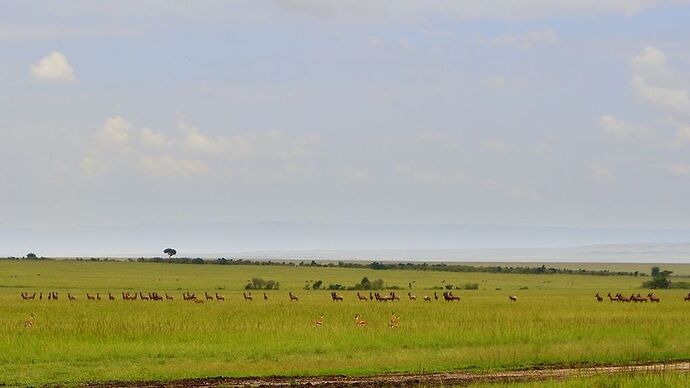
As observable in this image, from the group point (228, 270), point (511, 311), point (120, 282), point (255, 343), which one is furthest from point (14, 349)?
point (228, 270)

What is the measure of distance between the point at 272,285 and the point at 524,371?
71587mm

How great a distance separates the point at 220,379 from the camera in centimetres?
2550

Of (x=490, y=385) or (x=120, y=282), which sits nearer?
(x=490, y=385)

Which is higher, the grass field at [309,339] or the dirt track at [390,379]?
the grass field at [309,339]

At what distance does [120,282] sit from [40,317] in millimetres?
58394

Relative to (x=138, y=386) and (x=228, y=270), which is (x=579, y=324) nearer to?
(x=138, y=386)

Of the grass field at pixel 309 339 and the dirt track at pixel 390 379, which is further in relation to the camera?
the grass field at pixel 309 339

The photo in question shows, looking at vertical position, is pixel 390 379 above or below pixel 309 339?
below

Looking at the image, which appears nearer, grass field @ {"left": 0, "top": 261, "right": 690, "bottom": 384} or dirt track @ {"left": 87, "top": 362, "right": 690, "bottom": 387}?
dirt track @ {"left": 87, "top": 362, "right": 690, "bottom": 387}

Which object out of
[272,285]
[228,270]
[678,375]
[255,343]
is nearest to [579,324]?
[255,343]

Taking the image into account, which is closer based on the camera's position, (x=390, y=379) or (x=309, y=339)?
(x=390, y=379)

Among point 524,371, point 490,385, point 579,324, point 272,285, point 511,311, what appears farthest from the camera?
point 272,285

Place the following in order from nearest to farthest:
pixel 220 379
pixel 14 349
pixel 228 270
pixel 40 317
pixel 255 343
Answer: pixel 220 379 < pixel 14 349 < pixel 255 343 < pixel 40 317 < pixel 228 270

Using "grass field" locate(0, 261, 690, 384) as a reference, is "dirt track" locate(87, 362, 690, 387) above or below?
below
